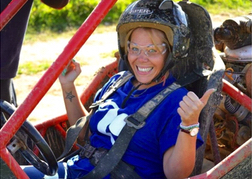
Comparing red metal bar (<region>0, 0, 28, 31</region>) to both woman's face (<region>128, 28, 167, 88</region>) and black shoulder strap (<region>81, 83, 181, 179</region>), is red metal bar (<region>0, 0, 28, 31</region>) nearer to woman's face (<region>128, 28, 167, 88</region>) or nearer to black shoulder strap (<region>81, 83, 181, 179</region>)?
woman's face (<region>128, 28, 167, 88</region>)

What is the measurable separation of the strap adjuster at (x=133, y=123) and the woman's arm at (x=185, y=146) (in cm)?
19

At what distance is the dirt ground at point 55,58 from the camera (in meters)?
5.99

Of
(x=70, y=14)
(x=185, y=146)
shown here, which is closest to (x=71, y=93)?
(x=185, y=146)

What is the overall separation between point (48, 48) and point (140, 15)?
5.21 metres

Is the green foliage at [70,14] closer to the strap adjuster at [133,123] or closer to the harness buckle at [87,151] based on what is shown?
the harness buckle at [87,151]

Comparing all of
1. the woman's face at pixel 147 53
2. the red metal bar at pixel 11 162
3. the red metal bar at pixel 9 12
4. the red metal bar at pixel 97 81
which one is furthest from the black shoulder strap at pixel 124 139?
the red metal bar at pixel 97 81

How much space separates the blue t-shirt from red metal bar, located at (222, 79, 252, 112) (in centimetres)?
60

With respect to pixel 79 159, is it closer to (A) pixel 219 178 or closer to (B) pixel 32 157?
(B) pixel 32 157

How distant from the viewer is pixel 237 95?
3.25m

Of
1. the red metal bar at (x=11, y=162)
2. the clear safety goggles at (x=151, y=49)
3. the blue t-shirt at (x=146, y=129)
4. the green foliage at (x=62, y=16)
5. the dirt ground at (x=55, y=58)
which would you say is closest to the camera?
the red metal bar at (x=11, y=162)

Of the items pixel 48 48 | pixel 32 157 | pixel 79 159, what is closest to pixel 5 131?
pixel 32 157

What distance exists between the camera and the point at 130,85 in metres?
2.93

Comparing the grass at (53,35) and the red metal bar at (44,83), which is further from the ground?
the red metal bar at (44,83)

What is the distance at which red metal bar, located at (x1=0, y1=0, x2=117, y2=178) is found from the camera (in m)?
2.15
